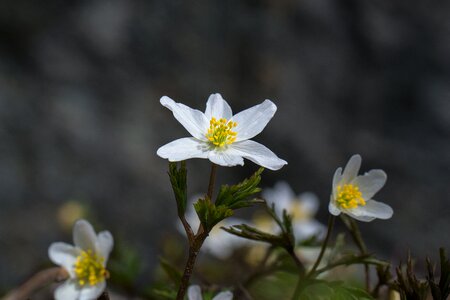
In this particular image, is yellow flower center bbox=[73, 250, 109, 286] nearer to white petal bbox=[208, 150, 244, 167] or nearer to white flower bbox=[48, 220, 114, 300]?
white flower bbox=[48, 220, 114, 300]

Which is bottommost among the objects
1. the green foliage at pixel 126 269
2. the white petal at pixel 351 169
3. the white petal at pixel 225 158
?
the green foliage at pixel 126 269

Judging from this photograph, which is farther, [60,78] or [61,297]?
[60,78]

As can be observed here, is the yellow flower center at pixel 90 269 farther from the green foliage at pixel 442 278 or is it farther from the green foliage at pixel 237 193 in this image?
the green foliage at pixel 442 278

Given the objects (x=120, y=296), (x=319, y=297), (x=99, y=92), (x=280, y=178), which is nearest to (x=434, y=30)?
(x=280, y=178)

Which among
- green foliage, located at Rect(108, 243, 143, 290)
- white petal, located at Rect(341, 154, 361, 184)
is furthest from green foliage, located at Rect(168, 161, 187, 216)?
green foliage, located at Rect(108, 243, 143, 290)

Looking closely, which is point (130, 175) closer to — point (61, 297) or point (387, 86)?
point (387, 86)

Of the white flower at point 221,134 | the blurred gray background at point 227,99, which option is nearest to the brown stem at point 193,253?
the white flower at point 221,134
